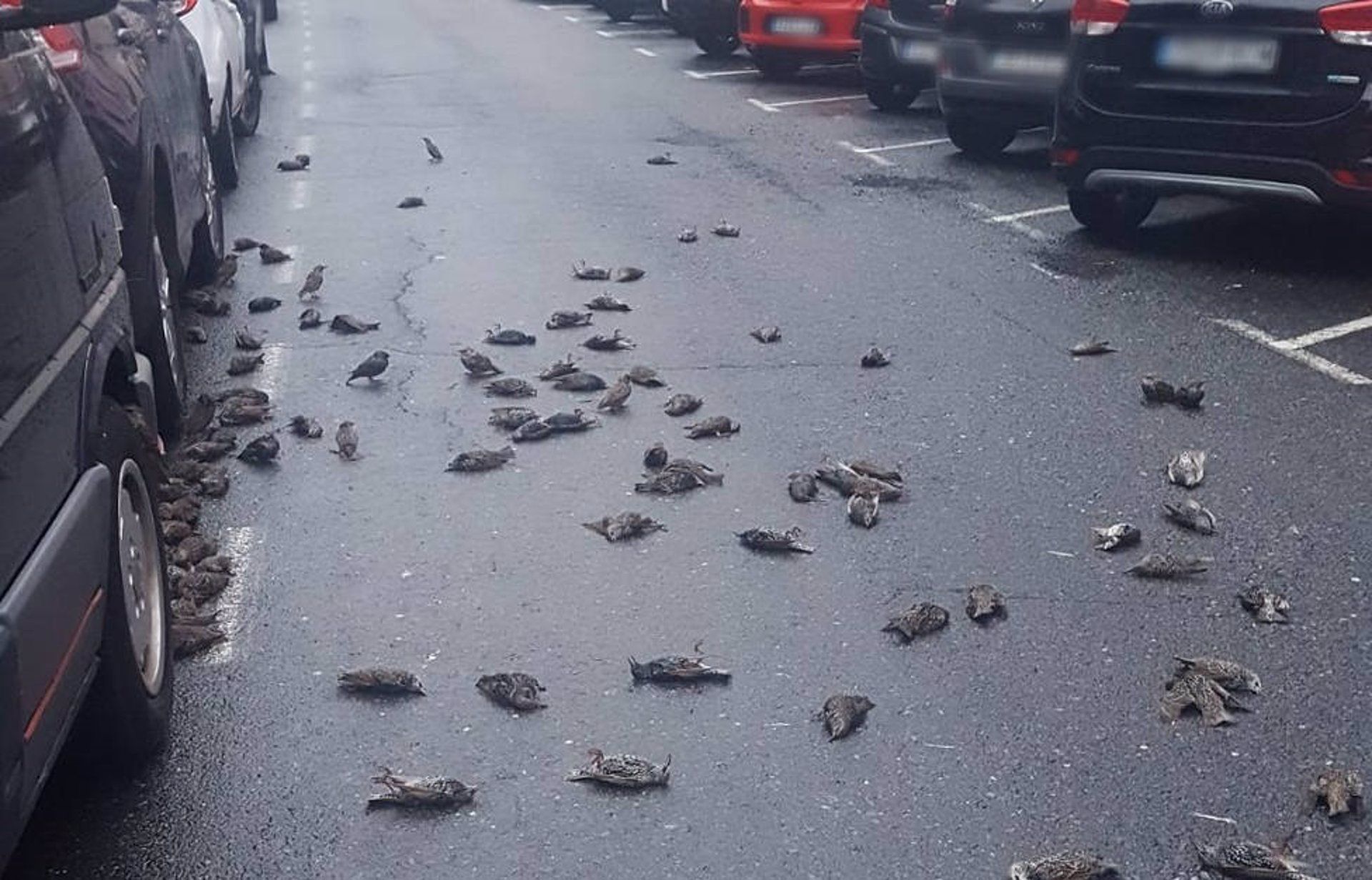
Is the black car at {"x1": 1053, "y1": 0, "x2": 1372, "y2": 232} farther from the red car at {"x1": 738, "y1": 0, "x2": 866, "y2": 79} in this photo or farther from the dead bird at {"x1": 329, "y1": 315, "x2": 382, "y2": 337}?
the red car at {"x1": 738, "y1": 0, "x2": 866, "y2": 79}

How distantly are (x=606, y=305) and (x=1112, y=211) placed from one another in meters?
3.06

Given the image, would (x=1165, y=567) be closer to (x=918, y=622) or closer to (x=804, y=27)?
(x=918, y=622)

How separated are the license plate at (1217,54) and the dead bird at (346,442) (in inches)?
173

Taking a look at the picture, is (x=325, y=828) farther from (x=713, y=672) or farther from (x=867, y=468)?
(x=867, y=468)

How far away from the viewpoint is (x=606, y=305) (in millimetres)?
8492

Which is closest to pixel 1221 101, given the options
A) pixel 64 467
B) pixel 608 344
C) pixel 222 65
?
pixel 608 344

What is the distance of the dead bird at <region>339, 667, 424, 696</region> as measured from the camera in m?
4.62

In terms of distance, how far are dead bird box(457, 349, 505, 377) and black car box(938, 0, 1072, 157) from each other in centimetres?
484

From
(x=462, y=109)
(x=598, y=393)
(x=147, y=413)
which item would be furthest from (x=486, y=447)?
(x=462, y=109)

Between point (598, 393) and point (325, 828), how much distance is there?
3.44m

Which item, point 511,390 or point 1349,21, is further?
point 1349,21

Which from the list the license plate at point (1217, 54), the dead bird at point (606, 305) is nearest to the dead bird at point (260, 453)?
the dead bird at point (606, 305)

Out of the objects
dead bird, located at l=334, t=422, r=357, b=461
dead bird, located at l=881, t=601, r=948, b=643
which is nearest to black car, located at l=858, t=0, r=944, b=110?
dead bird, located at l=334, t=422, r=357, b=461

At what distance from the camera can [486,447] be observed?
6.59 metres
